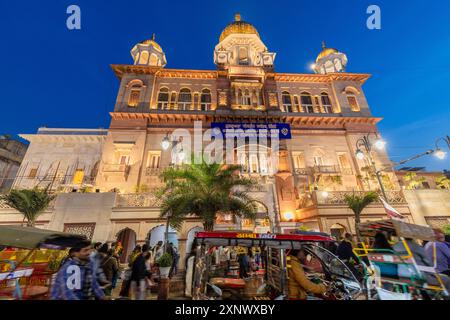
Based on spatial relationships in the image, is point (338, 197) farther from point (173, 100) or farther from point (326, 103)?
point (173, 100)

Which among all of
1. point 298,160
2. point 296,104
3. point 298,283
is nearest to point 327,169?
point 298,160

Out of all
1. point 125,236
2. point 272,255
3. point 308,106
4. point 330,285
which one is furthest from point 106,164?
point 308,106

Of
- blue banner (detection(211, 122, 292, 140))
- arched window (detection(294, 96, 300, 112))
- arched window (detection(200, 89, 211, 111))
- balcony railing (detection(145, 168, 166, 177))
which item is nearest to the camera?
balcony railing (detection(145, 168, 166, 177))

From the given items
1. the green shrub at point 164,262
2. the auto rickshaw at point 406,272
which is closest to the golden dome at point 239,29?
the green shrub at point 164,262

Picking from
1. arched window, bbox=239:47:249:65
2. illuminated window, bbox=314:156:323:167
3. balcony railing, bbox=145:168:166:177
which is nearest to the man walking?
balcony railing, bbox=145:168:166:177

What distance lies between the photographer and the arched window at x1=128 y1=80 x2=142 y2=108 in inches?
872

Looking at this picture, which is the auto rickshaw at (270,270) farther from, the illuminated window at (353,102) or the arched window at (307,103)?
the illuminated window at (353,102)

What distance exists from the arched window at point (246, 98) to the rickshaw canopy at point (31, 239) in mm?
20997

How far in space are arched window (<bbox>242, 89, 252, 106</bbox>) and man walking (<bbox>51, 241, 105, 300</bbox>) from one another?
22019mm

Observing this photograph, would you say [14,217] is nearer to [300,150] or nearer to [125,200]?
[125,200]

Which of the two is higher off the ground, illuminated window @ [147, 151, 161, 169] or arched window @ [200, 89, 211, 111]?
arched window @ [200, 89, 211, 111]

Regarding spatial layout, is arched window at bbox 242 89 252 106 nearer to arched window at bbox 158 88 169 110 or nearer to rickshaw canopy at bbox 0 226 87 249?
arched window at bbox 158 88 169 110

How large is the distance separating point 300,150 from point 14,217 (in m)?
24.1
